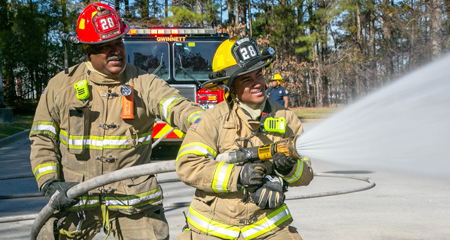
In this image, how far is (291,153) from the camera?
2230 millimetres

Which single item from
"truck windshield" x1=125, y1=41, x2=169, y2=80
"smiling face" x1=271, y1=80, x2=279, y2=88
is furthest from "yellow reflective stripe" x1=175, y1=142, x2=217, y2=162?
"smiling face" x1=271, y1=80, x2=279, y2=88

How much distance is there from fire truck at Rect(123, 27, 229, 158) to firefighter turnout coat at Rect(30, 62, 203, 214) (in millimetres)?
6782

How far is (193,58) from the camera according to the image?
33.1ft

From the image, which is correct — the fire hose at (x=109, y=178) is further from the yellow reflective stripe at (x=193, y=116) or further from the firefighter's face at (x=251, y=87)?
the firefighter's face at (x=251, y=87)

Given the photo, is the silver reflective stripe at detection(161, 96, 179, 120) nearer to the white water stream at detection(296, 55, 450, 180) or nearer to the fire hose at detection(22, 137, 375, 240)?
the fire hose at detection(22, 137, 375, 240)

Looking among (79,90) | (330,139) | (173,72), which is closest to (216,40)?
(173,72)

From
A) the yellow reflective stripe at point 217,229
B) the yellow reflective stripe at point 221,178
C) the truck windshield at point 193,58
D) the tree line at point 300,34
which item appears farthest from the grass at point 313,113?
the yellow reflective stripe at point 221,178

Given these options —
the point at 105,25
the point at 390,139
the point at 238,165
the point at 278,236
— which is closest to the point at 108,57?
the point at 105,25

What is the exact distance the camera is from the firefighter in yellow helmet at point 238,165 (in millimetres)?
2355

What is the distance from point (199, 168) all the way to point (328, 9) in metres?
29.1

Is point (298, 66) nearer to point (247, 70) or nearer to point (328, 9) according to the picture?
point (328, 9)

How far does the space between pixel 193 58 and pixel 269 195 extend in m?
8.01

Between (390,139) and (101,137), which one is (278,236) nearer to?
(390,139)

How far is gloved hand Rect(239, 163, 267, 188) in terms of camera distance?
2252mm
